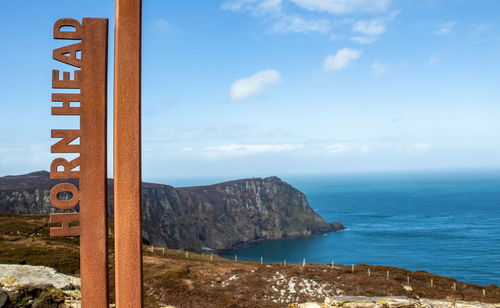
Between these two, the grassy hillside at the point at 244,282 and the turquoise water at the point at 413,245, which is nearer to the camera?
the grassy hillside at the point at 244,282

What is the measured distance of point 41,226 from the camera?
3853 cm

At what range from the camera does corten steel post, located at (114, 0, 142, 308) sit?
6.65 meters

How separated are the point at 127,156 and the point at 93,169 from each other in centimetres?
71

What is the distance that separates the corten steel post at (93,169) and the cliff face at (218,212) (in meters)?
87.0

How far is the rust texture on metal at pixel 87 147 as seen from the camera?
21.9 ft

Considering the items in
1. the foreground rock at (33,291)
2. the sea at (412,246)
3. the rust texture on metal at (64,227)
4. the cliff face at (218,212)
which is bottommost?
the sea at (412,246)

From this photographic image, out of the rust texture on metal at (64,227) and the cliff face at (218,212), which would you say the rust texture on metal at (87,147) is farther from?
the cliff face at (218,212)

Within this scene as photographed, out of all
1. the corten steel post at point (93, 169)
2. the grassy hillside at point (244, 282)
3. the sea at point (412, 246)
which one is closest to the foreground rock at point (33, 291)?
the corten steel post at point (93, 169)

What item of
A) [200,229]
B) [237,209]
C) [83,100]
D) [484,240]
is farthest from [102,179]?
[237,209]

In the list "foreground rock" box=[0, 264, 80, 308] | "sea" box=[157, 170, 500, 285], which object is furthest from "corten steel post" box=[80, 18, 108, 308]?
"sea" box=[157, 170, 500, 285]

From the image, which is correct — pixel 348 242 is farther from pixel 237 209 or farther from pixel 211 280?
pixel 211 280

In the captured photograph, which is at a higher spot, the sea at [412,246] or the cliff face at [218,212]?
the cliff face at [218,212]

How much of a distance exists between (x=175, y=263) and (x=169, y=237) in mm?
81808

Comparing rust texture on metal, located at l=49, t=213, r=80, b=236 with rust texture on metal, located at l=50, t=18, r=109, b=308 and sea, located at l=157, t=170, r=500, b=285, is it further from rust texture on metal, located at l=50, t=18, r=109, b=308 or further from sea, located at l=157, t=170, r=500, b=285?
sea, located at l=157, t=170, r=500, b=285
